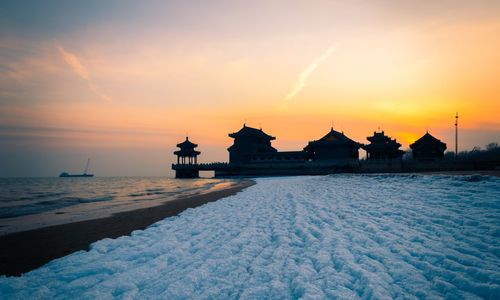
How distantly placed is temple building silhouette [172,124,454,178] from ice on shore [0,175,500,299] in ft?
102

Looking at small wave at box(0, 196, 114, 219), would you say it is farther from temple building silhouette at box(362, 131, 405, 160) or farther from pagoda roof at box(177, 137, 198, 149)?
pagoda roof at box(177, 137, 198, 149)

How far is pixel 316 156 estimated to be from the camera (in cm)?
5122

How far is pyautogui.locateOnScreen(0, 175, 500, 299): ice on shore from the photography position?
3.71 meters

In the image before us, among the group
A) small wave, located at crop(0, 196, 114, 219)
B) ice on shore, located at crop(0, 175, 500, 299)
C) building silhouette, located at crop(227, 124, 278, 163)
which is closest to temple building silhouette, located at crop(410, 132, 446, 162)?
building silhouette, located at crop(227, 124, 278, 163)

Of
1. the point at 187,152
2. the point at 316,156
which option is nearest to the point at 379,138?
the point at 316,156

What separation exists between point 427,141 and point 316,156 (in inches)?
701

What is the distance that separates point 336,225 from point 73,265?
5745 millimetres

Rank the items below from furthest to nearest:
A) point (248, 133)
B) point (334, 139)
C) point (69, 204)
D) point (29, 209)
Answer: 1. point (248, 133)
2. point (334, 139)
3. point (69, 204)
4. point (29, 209)

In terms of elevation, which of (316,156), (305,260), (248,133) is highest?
(248,133)

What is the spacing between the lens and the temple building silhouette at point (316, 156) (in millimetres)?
40725

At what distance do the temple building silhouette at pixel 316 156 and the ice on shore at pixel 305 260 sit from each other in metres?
31.1

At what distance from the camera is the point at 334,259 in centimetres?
468

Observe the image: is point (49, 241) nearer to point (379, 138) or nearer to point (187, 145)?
point (379, 138)

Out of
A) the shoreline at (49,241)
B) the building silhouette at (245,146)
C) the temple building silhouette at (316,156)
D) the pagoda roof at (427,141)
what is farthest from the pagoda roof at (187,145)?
the shoreline at (49,241)
